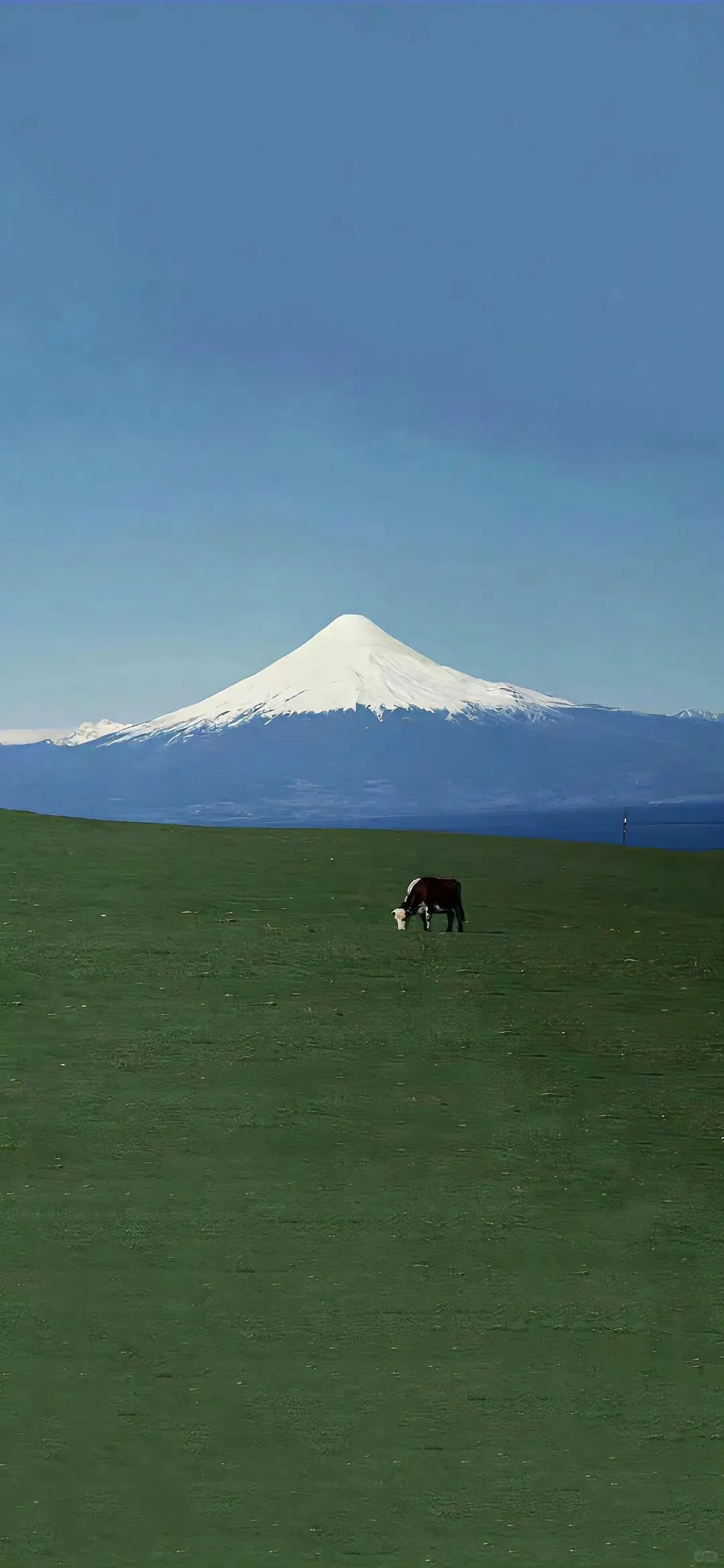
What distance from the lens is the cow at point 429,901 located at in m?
24.5

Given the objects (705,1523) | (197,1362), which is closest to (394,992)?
(197,1362)

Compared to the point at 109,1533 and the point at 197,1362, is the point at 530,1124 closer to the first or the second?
the point at 197,1362

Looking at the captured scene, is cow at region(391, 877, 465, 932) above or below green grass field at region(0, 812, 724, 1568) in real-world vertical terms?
above

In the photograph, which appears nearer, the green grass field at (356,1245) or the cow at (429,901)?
the green grass field at (356,1245)

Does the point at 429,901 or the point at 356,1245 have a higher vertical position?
the point at 429,901

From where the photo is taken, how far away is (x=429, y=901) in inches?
968

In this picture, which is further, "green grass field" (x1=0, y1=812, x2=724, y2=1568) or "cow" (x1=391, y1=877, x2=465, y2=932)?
"cow" (x1=391, y1=877, x2=465, y2=932)

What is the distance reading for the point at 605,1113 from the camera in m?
16.2

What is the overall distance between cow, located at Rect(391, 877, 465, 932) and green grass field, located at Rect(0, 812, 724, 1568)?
32 cm

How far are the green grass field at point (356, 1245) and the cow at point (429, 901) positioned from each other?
1.06 ft

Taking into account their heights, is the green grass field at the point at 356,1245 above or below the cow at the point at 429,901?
below

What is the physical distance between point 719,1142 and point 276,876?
15.0 m

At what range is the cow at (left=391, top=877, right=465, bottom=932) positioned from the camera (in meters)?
24.5

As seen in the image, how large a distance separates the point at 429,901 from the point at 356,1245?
12.6 metres
